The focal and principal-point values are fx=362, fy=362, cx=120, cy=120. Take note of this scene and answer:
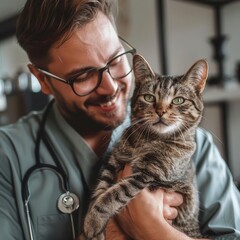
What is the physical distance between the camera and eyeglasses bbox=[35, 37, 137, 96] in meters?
0.97

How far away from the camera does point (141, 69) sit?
92cm

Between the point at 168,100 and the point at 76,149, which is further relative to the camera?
the point at 76,149

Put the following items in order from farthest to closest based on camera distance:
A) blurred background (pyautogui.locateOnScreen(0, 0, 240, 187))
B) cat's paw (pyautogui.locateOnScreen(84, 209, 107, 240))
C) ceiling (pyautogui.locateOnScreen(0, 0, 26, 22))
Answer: ceiling (pyautogui.locateOnScreen(0, 0, 26, 22)) < blurred background (pyautogui.locateOnScreen(0, 0, 240, 187)) < cat's paw (pyautogui.locateOnScreen(84, 209, 107, 240))

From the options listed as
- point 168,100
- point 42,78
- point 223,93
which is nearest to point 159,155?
point 168,100

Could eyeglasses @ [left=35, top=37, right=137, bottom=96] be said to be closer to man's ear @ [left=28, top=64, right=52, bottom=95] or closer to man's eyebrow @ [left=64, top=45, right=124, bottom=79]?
man's eyebrow @ [left=64, top=45, right=124, bottom=79]

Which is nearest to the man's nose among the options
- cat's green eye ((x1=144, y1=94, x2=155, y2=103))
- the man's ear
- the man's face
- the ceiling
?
the man's face

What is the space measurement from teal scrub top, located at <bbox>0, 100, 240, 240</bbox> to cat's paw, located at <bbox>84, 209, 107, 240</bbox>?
11 cm

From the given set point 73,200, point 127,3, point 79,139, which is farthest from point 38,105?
point 73,200

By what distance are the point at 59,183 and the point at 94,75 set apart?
303 millimetres

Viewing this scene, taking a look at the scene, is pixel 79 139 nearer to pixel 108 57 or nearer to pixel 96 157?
pixel 96 157

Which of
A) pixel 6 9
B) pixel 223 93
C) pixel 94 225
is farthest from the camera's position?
pixel 6 9

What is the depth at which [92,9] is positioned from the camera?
0.98 metres

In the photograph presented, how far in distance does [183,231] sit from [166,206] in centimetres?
10

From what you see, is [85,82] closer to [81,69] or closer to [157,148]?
[81,69]
